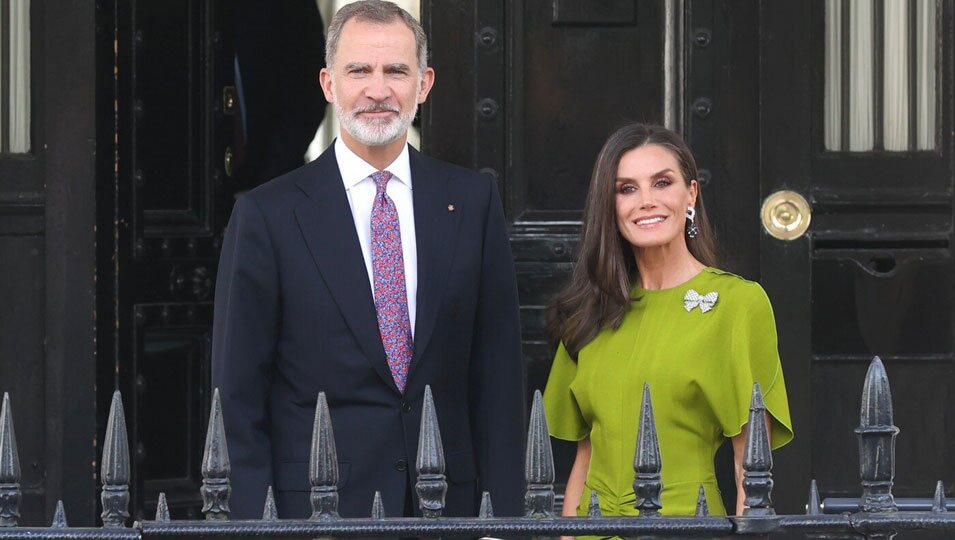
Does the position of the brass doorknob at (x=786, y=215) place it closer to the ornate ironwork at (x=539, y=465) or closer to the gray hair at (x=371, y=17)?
the gray hair at (x=371, y=17)

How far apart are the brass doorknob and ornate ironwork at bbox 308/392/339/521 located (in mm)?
2947

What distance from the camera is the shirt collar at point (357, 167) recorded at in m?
4.08

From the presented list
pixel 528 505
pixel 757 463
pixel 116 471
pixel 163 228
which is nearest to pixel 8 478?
pixel 116 471

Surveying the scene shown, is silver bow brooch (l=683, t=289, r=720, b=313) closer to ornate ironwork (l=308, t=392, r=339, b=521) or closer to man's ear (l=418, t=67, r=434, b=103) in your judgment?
man's ear (l=418, t=67, r=434, b=103)

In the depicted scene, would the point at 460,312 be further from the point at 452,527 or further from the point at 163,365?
the point at 163,365

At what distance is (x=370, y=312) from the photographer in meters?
3.93

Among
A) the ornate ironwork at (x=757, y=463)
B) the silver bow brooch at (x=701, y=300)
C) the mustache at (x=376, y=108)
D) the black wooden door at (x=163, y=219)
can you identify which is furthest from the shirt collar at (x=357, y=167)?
the black wooden door at (x=163, y=219)

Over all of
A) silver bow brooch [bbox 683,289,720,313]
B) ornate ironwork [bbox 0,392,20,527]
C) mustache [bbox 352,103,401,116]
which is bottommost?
ornate ironwork [bbox 0,392,20,527]

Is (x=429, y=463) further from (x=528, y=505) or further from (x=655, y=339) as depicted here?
(x=655, y=339)

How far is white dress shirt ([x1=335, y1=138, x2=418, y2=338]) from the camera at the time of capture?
407 centimetres

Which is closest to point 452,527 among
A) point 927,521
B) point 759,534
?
point 759,534

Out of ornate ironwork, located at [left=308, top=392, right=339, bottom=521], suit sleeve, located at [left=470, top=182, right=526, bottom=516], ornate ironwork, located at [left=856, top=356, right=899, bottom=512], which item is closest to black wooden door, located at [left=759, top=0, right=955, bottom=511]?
suit sleeve, located at [left=470, top=182, right=526, bottom=516]

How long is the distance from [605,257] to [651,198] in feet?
0.59

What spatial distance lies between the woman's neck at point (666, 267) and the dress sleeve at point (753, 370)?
182 millimetres
